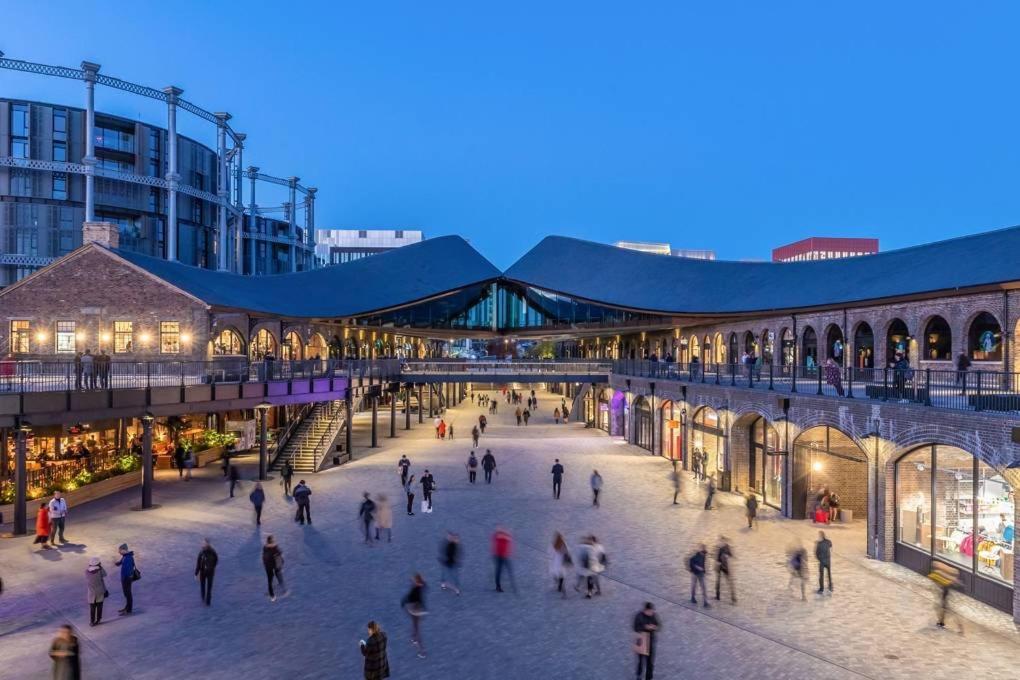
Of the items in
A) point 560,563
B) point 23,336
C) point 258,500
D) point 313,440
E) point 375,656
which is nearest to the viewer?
point 375,656

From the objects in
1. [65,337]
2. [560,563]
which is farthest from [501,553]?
[65,337]

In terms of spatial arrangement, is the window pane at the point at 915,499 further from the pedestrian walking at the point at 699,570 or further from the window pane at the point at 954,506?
the pedestrian walking at the point at 699,570

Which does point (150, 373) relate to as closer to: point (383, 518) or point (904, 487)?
point (383, 518)

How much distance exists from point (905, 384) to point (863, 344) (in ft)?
42.7

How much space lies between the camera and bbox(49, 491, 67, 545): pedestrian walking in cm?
1656

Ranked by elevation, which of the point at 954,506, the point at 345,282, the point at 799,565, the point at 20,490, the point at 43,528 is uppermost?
the point at 345,282

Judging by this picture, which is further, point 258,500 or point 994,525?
point 258,500

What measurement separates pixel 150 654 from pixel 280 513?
1002cm

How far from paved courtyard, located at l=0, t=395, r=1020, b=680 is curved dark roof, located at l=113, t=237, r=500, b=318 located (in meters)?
12.9

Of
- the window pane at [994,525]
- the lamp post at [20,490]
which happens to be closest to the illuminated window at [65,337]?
the lamp post at [20,490]

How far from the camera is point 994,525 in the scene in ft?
42.2

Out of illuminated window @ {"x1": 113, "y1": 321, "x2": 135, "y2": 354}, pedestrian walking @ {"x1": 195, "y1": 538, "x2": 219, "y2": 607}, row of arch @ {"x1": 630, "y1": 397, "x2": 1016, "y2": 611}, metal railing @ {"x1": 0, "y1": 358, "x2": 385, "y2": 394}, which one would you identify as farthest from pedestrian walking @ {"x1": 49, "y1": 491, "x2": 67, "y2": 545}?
row of arch @ {"x1": 630, "y1": 397, "x2": 1016, "y2": 611}

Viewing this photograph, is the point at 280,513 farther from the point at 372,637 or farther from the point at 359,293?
the point at 359,293

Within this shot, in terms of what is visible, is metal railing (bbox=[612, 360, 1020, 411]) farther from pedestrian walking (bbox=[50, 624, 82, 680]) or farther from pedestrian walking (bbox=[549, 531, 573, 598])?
pedestrian walking (bbox=[50, 624, 82, 680])
